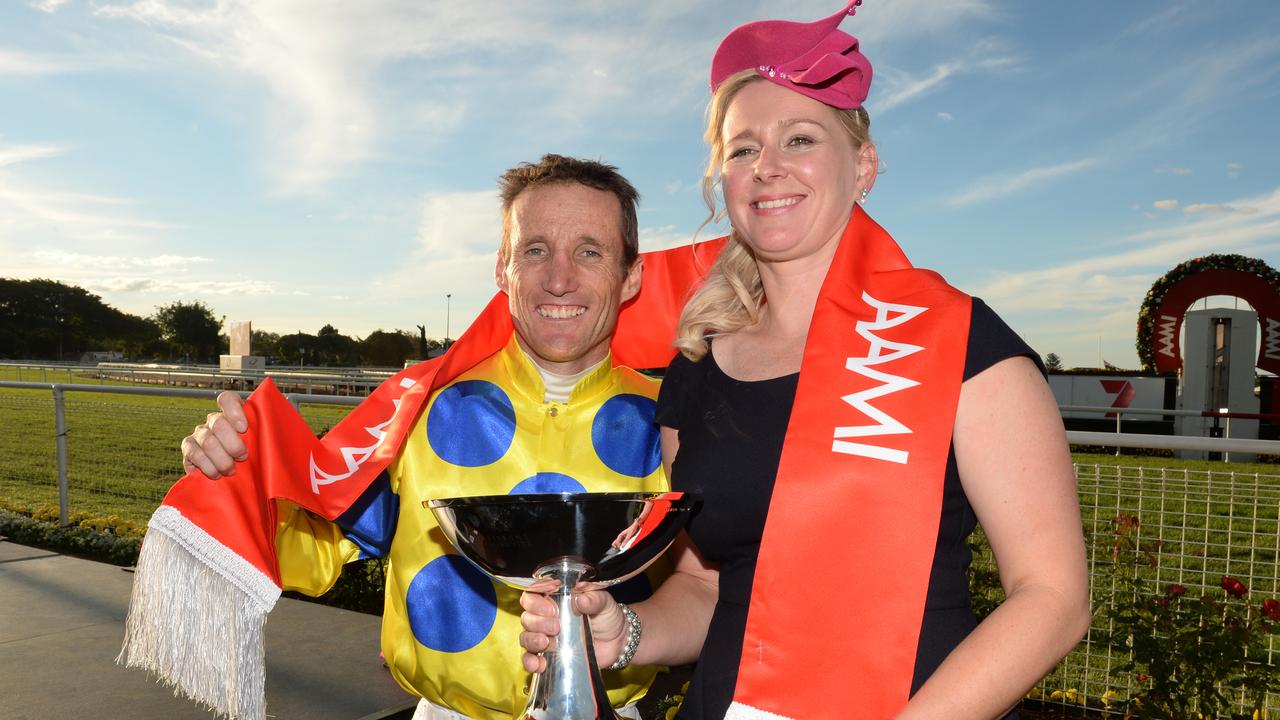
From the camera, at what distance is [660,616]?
1809mm

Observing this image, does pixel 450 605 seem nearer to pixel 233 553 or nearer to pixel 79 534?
pixel 233 553

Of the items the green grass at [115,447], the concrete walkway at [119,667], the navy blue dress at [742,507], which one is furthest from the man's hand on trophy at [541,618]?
the green grass at [115,447]

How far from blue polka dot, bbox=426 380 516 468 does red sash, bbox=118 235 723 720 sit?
0.09 meters

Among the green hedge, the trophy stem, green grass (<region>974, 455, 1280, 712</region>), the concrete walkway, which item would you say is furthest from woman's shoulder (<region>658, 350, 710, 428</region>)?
the green hedge

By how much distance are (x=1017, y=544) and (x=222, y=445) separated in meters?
1.60

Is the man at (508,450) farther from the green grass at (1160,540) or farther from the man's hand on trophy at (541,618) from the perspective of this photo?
the green grass at (1160,540)

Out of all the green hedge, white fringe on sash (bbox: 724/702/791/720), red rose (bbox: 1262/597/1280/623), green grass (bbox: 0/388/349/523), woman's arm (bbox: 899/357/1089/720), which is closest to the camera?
woman's arm (bbox: 899/357/1089/720)

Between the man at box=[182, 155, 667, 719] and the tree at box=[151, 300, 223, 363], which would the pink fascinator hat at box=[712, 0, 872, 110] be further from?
the tree at box=[151, 300, 223, 363]

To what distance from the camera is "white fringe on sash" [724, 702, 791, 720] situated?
1.56 meters

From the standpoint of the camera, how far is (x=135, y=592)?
1884 millimetres

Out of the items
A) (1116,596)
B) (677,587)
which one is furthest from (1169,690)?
(677,587)

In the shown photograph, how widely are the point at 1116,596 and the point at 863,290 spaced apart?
10.5 feet

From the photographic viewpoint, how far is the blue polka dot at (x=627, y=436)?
2.02 meters

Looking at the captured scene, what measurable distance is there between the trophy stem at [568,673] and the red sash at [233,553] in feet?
2.10
